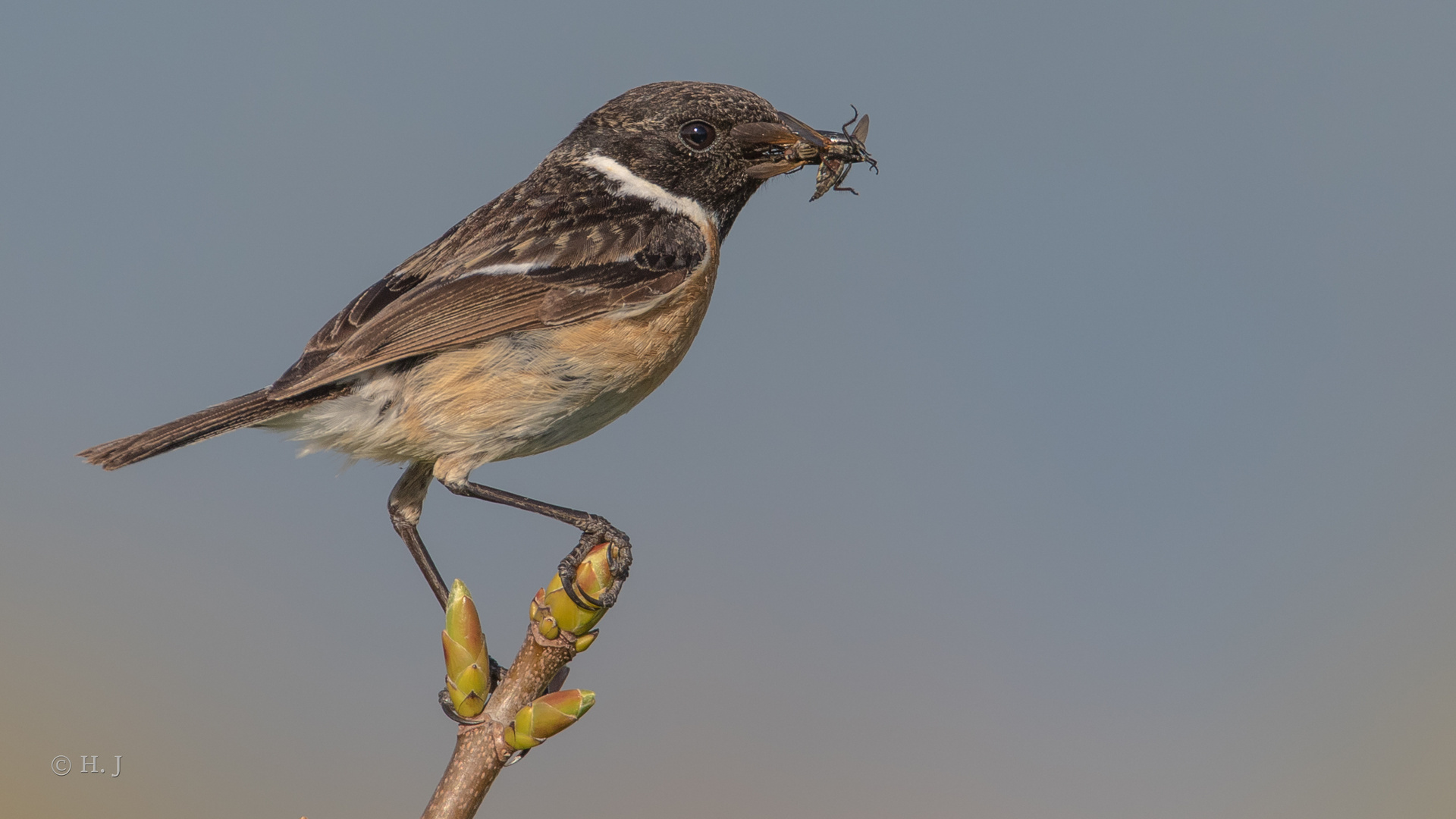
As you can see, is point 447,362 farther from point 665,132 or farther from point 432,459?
point 665,132

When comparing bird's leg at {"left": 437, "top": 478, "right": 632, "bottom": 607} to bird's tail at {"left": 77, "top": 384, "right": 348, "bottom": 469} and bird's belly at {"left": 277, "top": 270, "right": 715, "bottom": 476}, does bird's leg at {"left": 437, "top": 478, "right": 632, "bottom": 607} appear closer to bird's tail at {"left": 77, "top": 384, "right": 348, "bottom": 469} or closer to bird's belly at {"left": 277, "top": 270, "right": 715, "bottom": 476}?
bird's belly at {"left": 277, "top": 270, "right": 715, "bottom": 476}

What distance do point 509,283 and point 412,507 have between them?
1.07 meters

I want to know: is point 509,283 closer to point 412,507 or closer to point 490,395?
point 490,395

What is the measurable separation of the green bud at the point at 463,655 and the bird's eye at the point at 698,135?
Answer: 261 centimetres

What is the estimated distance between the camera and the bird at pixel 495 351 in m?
4.10

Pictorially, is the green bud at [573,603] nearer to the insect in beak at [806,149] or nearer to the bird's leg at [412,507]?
the bird's leg at [412,507]

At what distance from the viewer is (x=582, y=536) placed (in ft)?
12.0

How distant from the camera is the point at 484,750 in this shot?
280 centimetres

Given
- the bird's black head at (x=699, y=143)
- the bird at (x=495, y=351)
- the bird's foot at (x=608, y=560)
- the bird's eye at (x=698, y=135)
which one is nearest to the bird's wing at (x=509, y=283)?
the bird at (x=495, y=351)

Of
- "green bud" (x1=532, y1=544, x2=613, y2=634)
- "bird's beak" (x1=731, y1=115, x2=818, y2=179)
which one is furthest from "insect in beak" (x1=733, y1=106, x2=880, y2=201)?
"green bud" (x1=532, y1=544, x2=613, y2=634)

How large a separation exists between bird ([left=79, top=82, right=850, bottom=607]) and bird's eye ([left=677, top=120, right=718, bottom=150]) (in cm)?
16

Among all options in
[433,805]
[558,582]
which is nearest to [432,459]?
[558,582]

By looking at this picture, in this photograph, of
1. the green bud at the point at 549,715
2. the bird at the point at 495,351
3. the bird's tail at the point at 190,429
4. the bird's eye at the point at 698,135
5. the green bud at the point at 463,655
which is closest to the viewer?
the green bud at the point at 549,715

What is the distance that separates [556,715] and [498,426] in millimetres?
1637
